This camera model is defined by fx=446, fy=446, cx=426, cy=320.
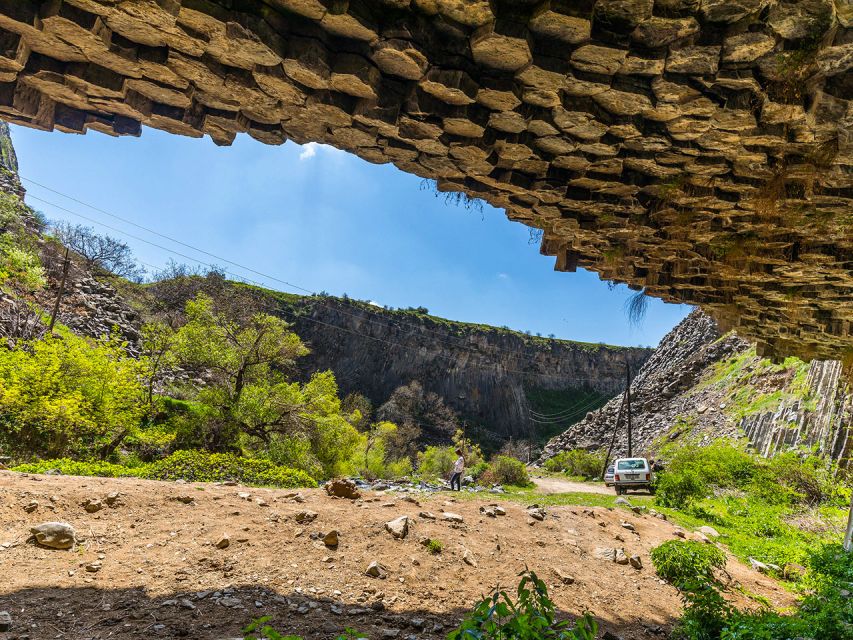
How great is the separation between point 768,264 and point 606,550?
4583 millimetres

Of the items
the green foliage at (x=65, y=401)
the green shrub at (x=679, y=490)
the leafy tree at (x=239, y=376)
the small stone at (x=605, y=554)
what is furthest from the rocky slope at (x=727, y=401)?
the green foliage at (x=65, y=401)

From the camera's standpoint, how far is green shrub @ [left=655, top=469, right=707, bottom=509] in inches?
492

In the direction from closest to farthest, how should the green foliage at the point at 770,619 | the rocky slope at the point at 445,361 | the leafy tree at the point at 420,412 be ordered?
the green foliage at the point at 770,619, the leafy tree at the point at 420,412, the rocky slope at the point at 445,361

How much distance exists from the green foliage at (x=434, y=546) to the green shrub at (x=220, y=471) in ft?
16.6

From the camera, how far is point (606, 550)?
670 centimetres

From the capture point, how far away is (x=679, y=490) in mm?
12648

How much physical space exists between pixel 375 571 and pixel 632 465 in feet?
50.5

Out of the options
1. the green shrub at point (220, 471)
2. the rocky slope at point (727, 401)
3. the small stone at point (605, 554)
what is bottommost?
the green shrub at point (220, 471)

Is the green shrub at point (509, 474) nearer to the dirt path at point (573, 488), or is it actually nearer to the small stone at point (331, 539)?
the dirt path at point (573, 488)

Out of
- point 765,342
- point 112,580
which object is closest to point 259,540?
point 112,580

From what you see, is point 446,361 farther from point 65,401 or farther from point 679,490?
point 65,401

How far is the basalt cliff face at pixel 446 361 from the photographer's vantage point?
56312 mm

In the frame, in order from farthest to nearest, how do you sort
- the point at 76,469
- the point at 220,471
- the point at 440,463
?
the point at 440,463
the point at 220,471
the point at 76,469

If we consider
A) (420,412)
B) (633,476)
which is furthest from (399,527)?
(420,412)
